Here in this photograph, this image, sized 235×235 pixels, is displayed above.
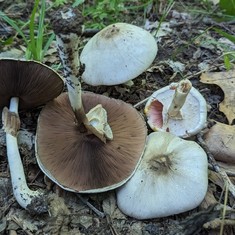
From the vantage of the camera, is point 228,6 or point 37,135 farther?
A: point 228,6

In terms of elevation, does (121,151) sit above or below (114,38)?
below

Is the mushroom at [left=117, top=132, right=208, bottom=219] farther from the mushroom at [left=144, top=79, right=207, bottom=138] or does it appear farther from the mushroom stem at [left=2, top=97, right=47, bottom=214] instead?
the mushroom stem at [left=2, top=97, right=47, bottom=214]

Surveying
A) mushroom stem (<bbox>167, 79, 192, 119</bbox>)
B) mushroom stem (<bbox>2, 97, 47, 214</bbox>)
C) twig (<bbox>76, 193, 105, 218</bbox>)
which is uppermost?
mushroom stem (<bbox>167, 79, 192, 119</bbox>)

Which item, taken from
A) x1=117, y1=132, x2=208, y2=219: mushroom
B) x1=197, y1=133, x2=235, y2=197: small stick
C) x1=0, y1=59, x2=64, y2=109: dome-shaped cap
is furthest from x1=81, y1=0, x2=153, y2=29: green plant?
x1=117, y1=132, x2=208, y2=219: mushroom

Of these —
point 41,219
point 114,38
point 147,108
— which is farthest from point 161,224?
point 114,38

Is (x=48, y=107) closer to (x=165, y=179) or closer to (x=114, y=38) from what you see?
(x=114, y=38)

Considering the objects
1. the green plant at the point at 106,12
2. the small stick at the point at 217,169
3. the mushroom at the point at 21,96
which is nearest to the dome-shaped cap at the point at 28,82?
the mushroom at the point at 21,96
